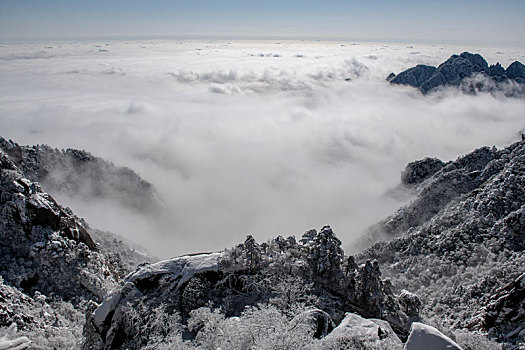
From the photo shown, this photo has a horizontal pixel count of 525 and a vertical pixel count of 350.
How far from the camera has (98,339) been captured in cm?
4281

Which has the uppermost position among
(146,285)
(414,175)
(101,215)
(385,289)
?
(146,285)

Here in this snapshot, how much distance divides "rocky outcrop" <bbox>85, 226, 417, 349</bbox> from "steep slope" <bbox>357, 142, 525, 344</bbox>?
16.1m

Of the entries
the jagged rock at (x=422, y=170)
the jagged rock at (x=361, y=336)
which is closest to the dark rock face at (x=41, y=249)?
the jagged rock at (x=361, y=336)

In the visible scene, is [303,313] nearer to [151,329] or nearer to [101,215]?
[151,329]

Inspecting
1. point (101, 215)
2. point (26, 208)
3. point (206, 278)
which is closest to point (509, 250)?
point (206, 278)

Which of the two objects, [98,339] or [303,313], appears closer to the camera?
[303,313]

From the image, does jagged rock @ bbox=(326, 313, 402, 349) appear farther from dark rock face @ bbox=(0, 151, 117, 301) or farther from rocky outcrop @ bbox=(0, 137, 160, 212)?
rocky outcrop @ bbox=(0, 137, 160, 212)

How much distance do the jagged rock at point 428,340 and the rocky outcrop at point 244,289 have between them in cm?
1026

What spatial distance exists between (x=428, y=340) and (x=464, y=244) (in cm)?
7011

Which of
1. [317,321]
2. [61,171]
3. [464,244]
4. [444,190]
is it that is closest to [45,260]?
[317,321]

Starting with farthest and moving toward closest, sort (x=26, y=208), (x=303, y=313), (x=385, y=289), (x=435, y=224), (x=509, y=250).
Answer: (x=435, y=224) → (x=509, y=250) → (x=26, y=208) → (x=385, y=289) → (x=303, y=313)

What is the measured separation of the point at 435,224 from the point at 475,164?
5052 centimetres

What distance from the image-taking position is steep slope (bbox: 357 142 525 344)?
209ft

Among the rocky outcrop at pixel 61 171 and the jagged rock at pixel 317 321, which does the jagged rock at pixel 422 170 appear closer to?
the jagged rock at pixel 317 321
